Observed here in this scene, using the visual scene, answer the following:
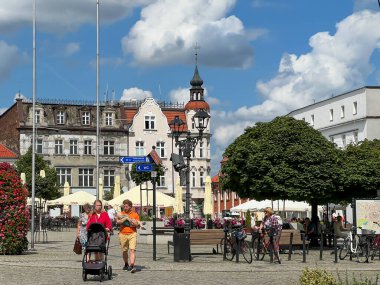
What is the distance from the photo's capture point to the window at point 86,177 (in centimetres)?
8512

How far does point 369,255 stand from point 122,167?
63228mm

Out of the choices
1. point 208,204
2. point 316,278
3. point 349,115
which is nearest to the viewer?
point 316,278

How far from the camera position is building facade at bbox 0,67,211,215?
84.2m

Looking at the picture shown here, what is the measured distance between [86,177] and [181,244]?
2488 inches

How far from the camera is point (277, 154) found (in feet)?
101

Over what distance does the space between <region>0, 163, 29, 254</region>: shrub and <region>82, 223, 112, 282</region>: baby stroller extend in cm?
755

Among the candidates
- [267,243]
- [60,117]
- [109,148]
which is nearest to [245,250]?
[267,243]

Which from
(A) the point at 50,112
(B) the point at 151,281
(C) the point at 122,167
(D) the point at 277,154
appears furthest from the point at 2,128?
(B) the point at 151,281

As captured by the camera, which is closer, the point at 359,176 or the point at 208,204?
the point at 359,176

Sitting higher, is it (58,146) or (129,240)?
(58,146)

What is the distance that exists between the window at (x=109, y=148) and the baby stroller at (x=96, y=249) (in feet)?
227

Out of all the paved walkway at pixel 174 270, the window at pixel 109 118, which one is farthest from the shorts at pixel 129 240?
the window at pixel 109 118

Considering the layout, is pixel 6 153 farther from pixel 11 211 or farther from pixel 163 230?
pixel 11 211

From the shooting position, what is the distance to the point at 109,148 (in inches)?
3433
